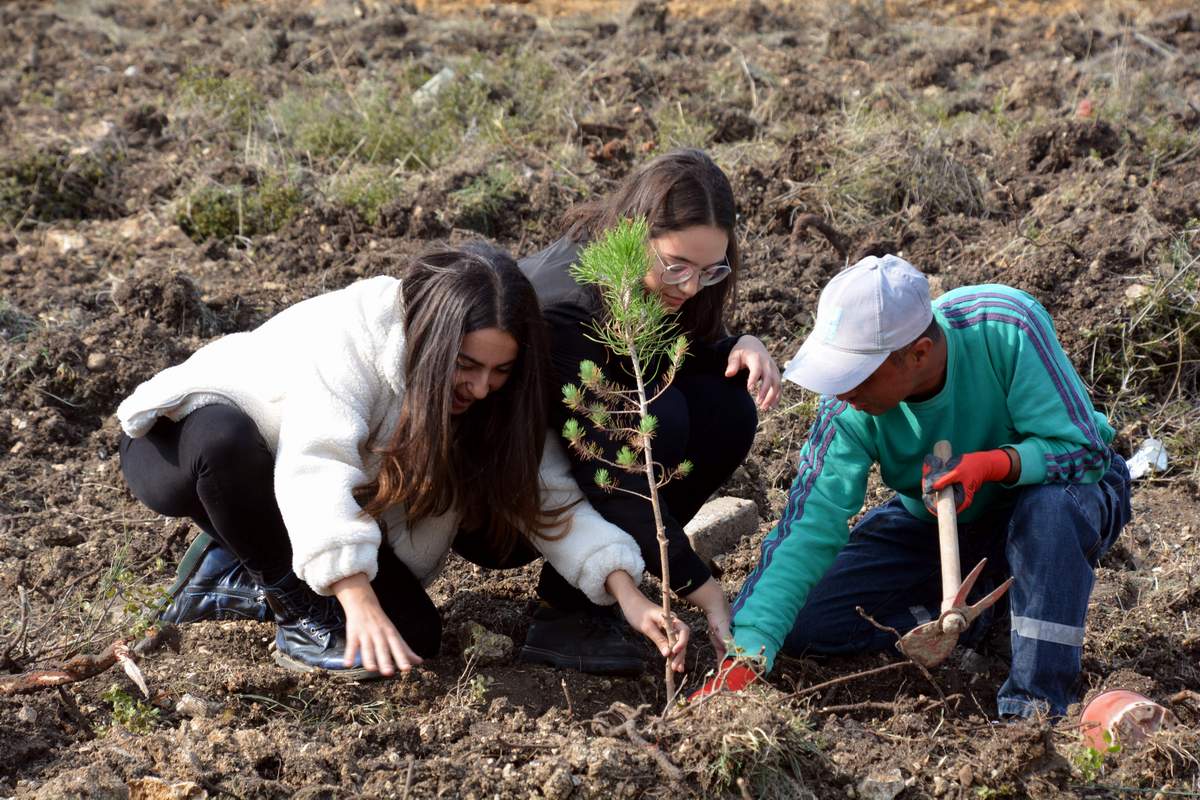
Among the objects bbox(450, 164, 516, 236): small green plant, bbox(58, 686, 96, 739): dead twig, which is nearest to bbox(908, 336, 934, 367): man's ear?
bbox(58, 686, 96, 739): dead twig

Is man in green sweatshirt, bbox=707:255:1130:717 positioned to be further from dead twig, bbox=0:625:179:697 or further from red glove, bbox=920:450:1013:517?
dead twig, bbox=0:625:179:697

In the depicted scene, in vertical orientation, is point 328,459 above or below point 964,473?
above

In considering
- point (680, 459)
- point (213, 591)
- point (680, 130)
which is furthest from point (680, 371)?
point (680, 130)

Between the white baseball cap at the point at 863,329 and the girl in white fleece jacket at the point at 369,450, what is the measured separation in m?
0.56

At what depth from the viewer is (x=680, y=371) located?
122 inches

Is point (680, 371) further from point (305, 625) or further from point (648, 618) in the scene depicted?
point (305, 625)

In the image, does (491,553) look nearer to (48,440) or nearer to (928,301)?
(928,301)

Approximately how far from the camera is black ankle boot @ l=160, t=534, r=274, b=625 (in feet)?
9.84

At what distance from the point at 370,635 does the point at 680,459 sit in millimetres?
952

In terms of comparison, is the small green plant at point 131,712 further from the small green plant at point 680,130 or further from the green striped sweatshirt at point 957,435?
the small green plant at point 680,130

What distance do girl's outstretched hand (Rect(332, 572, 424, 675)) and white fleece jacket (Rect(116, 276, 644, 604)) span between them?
1.9 inches

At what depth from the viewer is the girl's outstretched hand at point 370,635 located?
2314 mm

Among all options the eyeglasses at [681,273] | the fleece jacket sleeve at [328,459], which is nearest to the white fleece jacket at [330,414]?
the fleece jacket sleeve at [328,459]

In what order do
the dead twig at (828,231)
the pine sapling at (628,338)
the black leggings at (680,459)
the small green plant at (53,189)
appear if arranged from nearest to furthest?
the pine sapling at (628,338), the black leggings at (680,459), the dead twig at (828,231), the small green plant at (53,189)
